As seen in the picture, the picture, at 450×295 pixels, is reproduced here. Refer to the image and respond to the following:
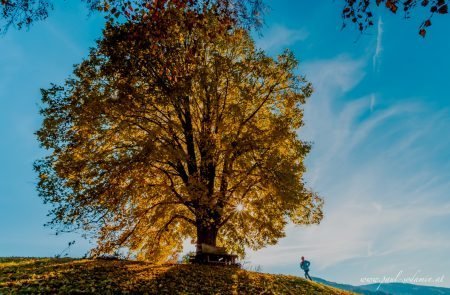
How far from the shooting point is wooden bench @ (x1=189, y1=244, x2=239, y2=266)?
21.1 m

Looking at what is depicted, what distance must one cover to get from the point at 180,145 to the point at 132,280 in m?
9.36

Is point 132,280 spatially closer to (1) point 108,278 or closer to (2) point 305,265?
(1) point 108,278

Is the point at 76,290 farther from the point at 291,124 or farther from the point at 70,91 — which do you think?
the point at 291,124

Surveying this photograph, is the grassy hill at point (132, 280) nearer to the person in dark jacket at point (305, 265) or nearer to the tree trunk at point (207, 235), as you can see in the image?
the tree trunk at point (207, 235)

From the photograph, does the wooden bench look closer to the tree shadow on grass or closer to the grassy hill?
the grassy hill

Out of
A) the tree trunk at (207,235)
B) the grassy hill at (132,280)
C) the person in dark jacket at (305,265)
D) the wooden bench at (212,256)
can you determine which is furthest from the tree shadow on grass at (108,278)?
the person in dark jacket at (305,265)

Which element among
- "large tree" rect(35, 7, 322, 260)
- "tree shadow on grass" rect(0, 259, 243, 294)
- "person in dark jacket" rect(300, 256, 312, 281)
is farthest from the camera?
"person in dark jacket" rect(300, 256, 312, 281)

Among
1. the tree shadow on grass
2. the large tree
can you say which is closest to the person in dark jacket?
the large tree

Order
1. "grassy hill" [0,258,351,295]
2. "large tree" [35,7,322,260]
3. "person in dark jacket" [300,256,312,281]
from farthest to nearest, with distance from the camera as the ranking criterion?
1. "person in dark jacket" [300,256,312,281]
2. "large tree" [35,7,322,260]
3. "grassy hill" [0,258,351,295]

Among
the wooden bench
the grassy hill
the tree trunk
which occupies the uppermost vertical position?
the tree trunk

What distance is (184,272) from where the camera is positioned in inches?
672

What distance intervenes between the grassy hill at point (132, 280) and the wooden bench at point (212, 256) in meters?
1.67

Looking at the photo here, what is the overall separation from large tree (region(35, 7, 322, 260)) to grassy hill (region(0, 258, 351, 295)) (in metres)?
3.23

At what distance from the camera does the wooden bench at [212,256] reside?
69.2ft
